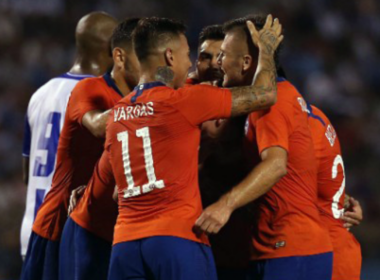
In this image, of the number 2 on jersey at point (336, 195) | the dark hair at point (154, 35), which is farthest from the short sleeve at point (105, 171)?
the number 2 on jersey at point (336, 195)

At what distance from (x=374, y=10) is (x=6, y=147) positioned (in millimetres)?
6877

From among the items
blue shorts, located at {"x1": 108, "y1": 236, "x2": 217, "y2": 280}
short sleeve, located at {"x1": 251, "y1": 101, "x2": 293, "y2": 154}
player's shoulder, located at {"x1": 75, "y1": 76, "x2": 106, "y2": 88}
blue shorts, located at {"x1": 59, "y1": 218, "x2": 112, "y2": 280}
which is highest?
player's shoulder, located at {"x1": 75, "y1": 76, "x2": 106, "y2": 88}

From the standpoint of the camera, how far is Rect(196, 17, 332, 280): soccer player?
14.6ft

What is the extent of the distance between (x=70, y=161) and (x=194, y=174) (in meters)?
1.33

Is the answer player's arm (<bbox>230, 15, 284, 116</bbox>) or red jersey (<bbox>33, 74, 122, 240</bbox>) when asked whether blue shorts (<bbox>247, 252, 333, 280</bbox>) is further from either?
red jersey (<bbox>33, 74, 122, 240</bbox>)

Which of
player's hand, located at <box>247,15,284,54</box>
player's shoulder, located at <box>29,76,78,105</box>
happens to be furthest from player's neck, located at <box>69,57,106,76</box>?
player's hand, located at <box>247,15,284,54</box>

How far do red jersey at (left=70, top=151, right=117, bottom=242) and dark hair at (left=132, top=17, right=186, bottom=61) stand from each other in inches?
31.2

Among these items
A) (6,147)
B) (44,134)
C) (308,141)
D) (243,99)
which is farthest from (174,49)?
(6,147)

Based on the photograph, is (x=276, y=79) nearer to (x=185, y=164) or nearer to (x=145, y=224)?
(x=185, y=164)

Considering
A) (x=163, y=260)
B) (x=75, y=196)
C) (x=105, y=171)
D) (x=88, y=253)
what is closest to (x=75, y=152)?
(x=75, y=196)

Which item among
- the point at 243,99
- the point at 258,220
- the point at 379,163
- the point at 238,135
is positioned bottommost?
the point at 379,163

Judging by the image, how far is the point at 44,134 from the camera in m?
6.10

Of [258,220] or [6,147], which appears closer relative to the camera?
[258,220]

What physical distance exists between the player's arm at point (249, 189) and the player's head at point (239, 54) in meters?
0.56
